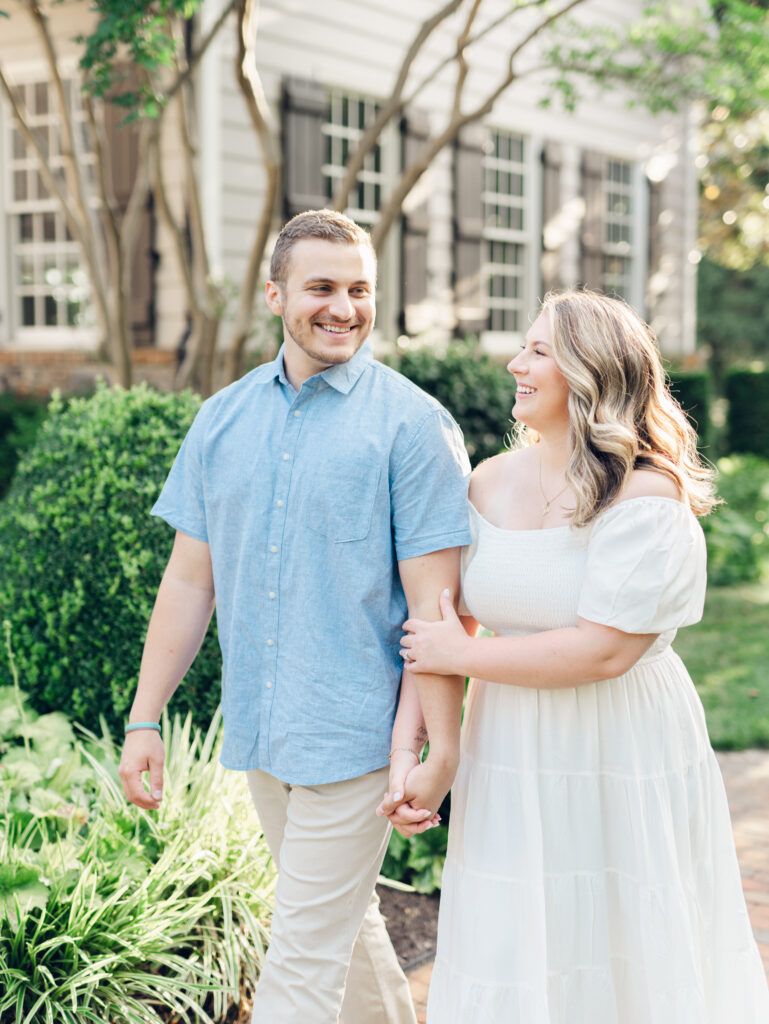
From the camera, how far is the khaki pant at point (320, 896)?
7.62ft

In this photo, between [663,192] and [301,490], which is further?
[663,192]

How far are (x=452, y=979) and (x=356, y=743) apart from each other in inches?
20.2

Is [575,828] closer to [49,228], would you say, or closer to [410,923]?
[410,923]

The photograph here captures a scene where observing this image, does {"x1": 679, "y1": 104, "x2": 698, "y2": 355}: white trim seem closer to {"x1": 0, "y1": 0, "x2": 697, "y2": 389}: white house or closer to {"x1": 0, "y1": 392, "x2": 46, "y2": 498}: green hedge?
{"x1": 0, "y1": 0, "x2": 697, "y2": 389}: white house

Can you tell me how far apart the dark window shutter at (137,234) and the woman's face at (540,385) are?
6193 mm

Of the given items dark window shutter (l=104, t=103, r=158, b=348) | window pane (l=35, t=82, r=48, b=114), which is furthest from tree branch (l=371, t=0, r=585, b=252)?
window pane (l=35, t=82, r=48, b=114)

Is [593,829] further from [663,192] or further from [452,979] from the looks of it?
[663,192]

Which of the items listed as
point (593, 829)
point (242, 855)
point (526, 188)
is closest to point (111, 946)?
point (242, 855)

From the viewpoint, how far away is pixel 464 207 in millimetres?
10414

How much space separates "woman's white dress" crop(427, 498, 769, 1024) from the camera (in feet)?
7.47

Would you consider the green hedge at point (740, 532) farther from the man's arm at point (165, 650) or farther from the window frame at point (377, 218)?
the man's arm at point (165, 650)

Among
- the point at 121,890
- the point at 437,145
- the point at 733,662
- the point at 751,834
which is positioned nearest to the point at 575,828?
the point at 121,890

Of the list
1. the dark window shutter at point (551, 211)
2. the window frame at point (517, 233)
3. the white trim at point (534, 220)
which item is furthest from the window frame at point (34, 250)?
the dark window shutter at point (551, 211)

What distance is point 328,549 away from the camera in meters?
2.34
